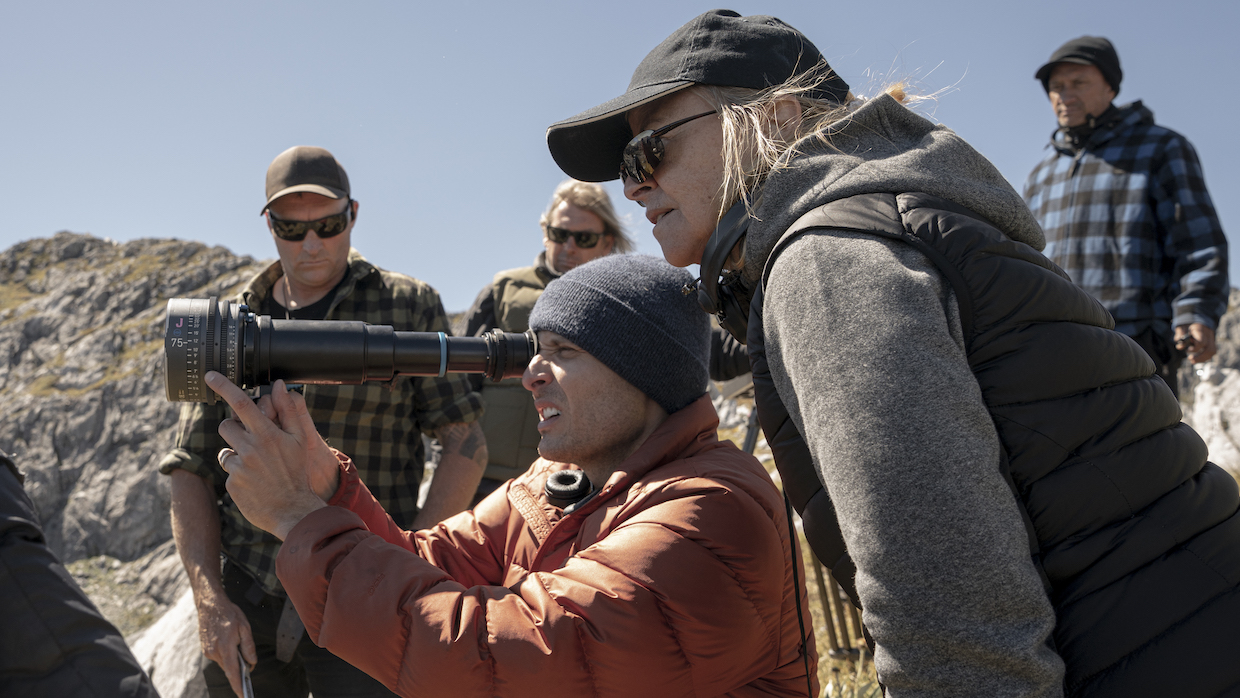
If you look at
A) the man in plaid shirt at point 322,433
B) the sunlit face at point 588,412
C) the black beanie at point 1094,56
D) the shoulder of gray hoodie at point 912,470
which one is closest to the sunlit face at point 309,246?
the man in plaid shirt at point 322,433

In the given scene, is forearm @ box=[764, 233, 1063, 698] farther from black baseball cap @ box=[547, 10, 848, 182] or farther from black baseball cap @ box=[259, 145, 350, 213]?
black baseball cap @ box=[259, 145, 350, 213]

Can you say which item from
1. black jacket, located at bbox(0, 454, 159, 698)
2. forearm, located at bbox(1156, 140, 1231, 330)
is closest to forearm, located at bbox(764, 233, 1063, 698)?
black jacket, located at bbox(0, 454, 159, 698)

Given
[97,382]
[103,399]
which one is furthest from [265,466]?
[97,382]

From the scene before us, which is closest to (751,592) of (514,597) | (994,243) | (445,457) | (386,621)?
(514,597)

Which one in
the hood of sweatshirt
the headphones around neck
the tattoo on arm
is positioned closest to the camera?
the hood of sweatshirt

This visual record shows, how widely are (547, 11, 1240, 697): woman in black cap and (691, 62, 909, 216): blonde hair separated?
0.45 feet

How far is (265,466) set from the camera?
6.32 ft

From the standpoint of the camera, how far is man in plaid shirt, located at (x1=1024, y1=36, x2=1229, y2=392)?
3916mm

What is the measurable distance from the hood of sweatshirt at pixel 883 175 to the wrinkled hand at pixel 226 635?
2.47 m

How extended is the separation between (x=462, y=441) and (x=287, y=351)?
4.82 ft

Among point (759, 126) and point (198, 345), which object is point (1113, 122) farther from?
point (198, 345)

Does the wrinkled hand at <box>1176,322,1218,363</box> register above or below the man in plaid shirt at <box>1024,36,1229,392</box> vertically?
below

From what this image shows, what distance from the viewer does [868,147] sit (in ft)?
4.95

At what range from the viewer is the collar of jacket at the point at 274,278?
3.40 metres
